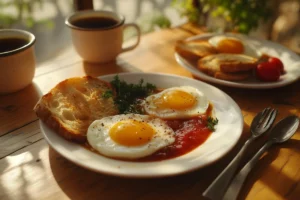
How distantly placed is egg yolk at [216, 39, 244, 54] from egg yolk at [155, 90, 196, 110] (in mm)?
725

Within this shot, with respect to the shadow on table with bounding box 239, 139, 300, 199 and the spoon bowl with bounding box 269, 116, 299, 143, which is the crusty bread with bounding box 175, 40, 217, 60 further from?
the shadow on table with bounding box 239, 139, 300, 199

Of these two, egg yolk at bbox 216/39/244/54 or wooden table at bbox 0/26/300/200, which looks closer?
wooden table at bbox 0/26/300/200

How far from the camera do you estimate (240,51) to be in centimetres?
240

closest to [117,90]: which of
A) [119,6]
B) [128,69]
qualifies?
[128,69]

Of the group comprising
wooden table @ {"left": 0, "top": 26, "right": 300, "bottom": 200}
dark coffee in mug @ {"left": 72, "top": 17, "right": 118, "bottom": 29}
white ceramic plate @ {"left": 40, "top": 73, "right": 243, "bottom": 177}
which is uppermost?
dark coffee in mug @ {"left": 72, "top": 17, "right": 118, "bottom": 29}

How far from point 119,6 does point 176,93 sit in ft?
13.1

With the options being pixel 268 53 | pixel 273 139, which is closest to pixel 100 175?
pixel 273 139

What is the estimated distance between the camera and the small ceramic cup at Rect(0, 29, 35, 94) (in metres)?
1.89

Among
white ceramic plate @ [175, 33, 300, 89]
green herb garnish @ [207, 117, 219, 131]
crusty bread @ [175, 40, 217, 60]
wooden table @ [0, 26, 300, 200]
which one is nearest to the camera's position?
wooden table @ [0, 26, 300, 200]

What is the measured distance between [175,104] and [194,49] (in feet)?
2.43

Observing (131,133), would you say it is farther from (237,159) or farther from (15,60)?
(15,60)

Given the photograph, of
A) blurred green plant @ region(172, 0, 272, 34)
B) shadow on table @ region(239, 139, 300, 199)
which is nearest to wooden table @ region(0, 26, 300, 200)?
shadow on table @ region(239, 139, 300, 199)

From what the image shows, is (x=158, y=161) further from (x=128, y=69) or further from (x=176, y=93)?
(x=128, y=69)

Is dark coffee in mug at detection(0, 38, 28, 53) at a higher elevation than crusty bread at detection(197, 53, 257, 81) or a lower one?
higher
